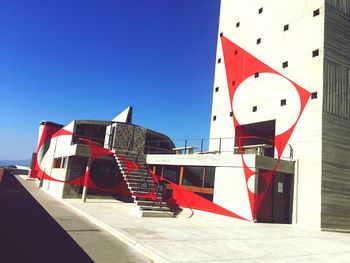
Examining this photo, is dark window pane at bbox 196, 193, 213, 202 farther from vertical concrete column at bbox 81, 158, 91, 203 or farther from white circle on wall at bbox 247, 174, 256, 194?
vertical concrete column at bbox 81, 158, 91, 203

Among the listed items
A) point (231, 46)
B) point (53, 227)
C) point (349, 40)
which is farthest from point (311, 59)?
point (53, 227)

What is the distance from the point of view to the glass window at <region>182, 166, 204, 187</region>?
18594 mm

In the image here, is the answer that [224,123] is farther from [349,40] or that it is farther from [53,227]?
[53,227]

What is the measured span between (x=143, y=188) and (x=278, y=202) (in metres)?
7.31

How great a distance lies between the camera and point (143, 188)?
56.7 feet

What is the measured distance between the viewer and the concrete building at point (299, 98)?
17141mm

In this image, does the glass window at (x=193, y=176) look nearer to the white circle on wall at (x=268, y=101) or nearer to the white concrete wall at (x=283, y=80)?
the white concrete wall at (x=283, y=80)

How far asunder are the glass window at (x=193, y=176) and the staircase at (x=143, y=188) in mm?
1665

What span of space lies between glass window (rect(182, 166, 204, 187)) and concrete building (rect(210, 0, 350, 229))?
53.9 inches

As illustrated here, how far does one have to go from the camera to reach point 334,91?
59.3 ft

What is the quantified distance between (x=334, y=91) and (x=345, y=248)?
31.9 feet

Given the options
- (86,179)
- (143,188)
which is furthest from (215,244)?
(86,179)
